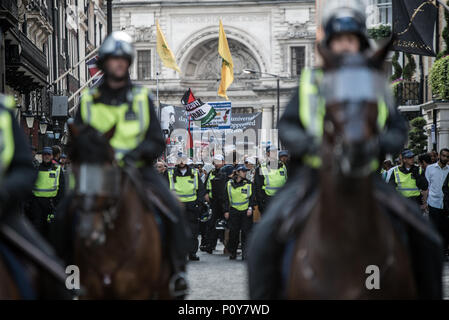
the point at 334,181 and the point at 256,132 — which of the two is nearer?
the point at 334,181

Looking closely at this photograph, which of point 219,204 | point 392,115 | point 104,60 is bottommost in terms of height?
point 219,204

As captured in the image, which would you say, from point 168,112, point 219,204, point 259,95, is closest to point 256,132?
point 168,112

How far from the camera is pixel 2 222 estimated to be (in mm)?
5238

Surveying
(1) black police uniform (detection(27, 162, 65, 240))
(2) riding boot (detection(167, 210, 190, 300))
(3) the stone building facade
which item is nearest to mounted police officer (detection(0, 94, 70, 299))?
(2) riding boot (detection(167, 210, 190, 300))

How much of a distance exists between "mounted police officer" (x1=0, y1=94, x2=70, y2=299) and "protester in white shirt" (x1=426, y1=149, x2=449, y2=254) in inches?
507

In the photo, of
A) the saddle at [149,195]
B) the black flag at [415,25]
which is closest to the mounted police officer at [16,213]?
the saddle at [149,195]

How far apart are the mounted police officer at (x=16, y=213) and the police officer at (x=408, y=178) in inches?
497

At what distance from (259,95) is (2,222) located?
78.7m

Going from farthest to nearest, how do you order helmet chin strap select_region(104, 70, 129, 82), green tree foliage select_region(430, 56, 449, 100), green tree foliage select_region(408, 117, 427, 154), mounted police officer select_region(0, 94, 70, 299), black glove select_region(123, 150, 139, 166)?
1. green tree foliage select_region(408, 117, 427, 154)
2. green tree foliage select_region(430, 56, 449, 100)
3. helmet chin strap select_region(104, 70, 129, 82)
4. black glove select_region(123, 150, 139, 166)
5. mounted police officer select_region(0, 94, 70, 299)

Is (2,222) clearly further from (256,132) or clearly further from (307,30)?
(307,30)

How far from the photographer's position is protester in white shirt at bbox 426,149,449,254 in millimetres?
17484

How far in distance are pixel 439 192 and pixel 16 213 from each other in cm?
1314

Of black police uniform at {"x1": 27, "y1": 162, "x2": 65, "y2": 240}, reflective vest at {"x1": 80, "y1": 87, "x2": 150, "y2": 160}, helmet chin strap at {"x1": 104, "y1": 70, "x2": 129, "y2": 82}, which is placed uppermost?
helmet chin strap at {"x1": 104, "y1": 70, "x2": 129, "y2": 82}

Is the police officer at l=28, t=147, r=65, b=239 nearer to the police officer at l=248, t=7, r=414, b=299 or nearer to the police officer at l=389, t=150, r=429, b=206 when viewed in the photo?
the police officer at l=389, t=150, r=429, b=206
